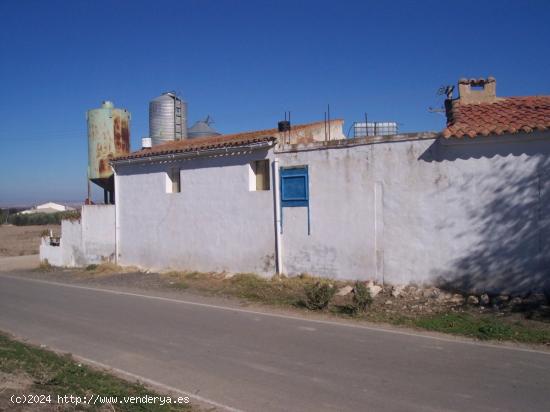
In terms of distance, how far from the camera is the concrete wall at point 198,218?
16.3 m

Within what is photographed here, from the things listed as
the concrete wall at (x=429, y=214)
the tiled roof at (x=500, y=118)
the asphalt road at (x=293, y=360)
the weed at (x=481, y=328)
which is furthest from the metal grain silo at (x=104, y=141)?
the weed at (x=481, y=328)

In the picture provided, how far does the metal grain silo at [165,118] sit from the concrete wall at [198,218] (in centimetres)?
A: 664

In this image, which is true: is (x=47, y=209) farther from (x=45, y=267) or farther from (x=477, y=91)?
(x=477, y=91)

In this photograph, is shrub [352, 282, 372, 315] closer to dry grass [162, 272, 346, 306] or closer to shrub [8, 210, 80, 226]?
dry grass [162, 272, 346, 306]

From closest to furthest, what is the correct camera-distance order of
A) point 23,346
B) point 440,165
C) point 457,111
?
point 23,346 → point 440,165 → point 457,111

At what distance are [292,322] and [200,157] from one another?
881cm

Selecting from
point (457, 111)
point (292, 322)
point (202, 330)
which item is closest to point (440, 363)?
point (292, 322)

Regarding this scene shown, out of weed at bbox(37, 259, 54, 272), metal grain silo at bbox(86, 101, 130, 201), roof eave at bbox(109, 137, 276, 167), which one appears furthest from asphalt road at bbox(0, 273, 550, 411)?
Result: metal grain silo at bbox(86, 101, 130, 201)

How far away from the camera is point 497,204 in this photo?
11594mm

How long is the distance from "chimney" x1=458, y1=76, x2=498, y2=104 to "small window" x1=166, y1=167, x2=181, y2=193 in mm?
9887

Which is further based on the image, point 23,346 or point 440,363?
point 23,346

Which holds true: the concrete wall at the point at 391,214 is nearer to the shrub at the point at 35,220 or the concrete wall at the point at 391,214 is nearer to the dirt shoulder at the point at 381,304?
the dirt shoulder at the point at 381,304

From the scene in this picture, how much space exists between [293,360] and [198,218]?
10.8 m

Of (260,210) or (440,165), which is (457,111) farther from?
(260,210)
